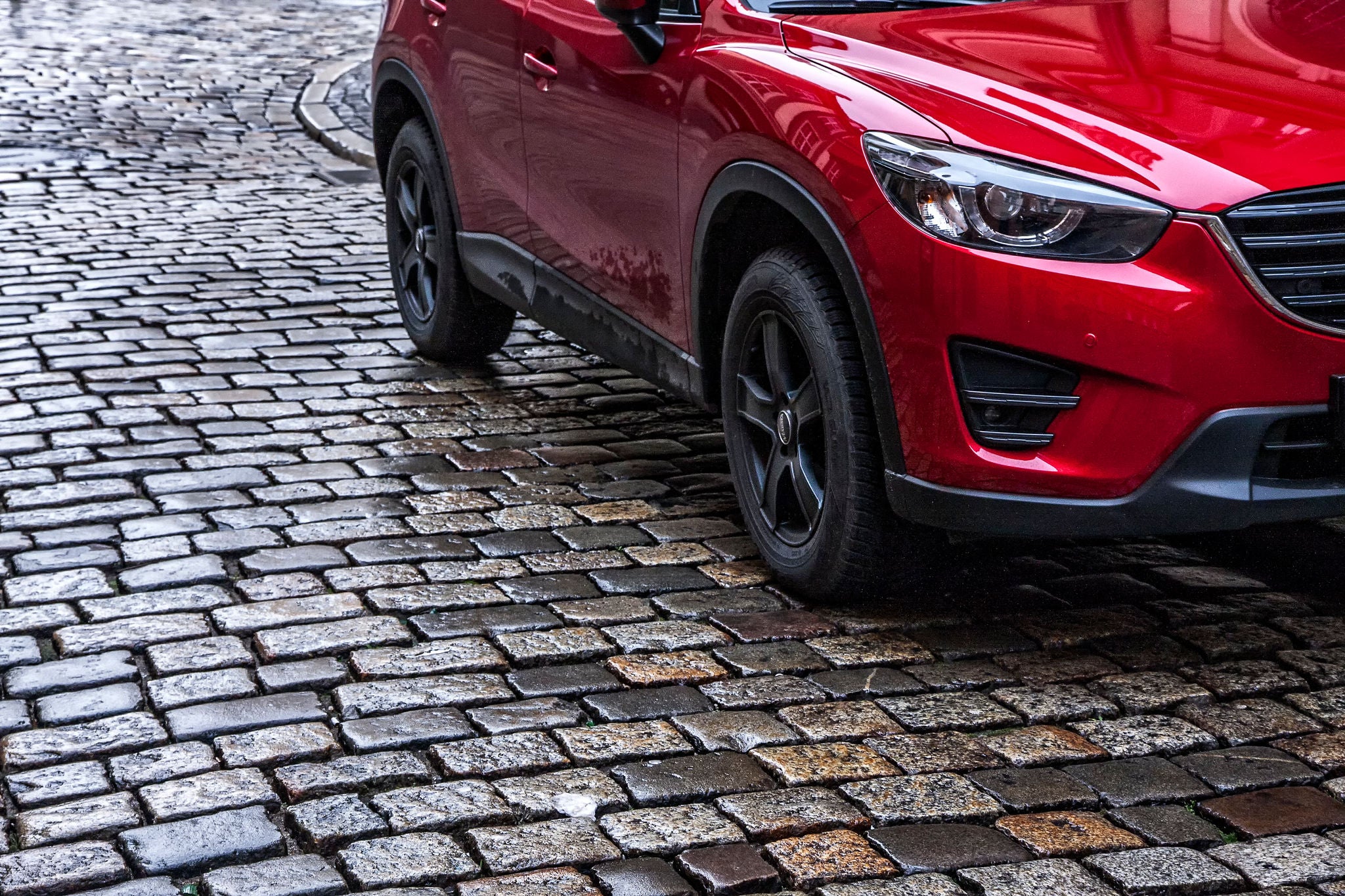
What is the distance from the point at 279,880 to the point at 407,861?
218 mm

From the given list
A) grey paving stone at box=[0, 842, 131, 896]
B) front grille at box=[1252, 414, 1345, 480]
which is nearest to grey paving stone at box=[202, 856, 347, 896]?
grey paving stone at box=[0, 842, 131, 896]

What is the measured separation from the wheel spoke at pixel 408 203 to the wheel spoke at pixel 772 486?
283 centimetres

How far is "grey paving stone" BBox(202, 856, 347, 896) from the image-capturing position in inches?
118

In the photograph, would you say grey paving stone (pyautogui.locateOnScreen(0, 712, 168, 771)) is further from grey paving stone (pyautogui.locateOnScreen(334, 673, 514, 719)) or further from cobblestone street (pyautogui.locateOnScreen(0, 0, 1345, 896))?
grey paving stone (pyautogui.locateOnScreen(334, 673, 514, 719))

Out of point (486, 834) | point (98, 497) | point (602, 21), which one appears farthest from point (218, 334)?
point (486, 834)

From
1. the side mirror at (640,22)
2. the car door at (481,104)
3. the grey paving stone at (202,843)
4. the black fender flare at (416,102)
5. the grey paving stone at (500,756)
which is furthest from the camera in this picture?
the black fender flare at (416,102)

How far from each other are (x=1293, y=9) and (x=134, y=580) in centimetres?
317

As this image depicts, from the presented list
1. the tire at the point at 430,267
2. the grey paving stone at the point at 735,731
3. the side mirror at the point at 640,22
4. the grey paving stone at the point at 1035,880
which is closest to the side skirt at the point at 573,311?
the tire at the point at 430,267

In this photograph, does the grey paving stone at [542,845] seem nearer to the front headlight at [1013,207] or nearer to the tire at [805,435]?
the tire at [805,435]

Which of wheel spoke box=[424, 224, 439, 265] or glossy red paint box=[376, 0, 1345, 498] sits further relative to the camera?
wheel spoke box=[424, 224, 439, 265]

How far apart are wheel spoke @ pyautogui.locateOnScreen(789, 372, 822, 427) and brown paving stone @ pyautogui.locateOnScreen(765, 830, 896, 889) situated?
125 cm

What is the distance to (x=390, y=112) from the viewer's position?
705 cm

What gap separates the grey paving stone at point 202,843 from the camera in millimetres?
3104

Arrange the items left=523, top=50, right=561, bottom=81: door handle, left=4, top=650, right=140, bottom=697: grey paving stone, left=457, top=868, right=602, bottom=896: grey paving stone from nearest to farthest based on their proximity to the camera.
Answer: left=457, top=868, right=602, bottom=896: grey paving stone < left=4, top=650, right=140, bottom=697: grey paving stone < left=523, top=50, right=561, bottom=81: door handle
